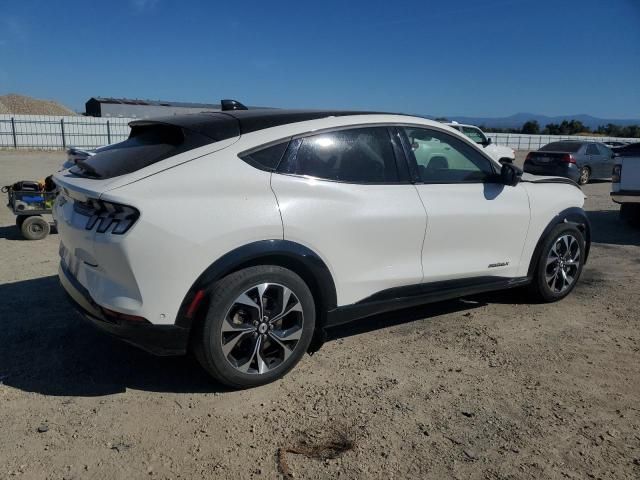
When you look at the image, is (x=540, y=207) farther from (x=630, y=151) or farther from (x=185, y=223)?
(x=630, y=151)

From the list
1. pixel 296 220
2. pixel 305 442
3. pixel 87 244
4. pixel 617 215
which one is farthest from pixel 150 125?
pixel 617 215

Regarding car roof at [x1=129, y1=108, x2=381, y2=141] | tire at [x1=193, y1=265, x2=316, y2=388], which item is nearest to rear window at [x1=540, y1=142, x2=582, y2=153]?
car roof at [x1=129, y1=108, x2=381, y2=141]

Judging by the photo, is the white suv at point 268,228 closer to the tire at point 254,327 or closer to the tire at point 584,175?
the tire at point 254,327

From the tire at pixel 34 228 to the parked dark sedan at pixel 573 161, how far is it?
557 inches

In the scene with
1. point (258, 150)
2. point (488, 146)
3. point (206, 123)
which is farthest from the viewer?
point (488, 146)

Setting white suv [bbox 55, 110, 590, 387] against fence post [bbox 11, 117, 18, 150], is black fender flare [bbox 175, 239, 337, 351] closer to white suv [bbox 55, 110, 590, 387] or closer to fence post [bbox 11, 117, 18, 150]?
white suv [bbox 55, 110, 590, 387]

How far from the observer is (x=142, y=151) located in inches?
130

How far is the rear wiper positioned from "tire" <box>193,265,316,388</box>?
3.41ft

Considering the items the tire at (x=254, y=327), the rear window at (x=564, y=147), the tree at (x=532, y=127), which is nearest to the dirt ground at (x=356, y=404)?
the tire at (x=254, y=327)

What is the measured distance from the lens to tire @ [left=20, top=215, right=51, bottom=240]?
7177 mm

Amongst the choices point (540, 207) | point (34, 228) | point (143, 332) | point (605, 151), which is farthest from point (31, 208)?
point (605, 151)

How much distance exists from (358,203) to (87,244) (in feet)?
5.54

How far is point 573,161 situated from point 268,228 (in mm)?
15842

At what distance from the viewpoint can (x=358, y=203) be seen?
355cm
